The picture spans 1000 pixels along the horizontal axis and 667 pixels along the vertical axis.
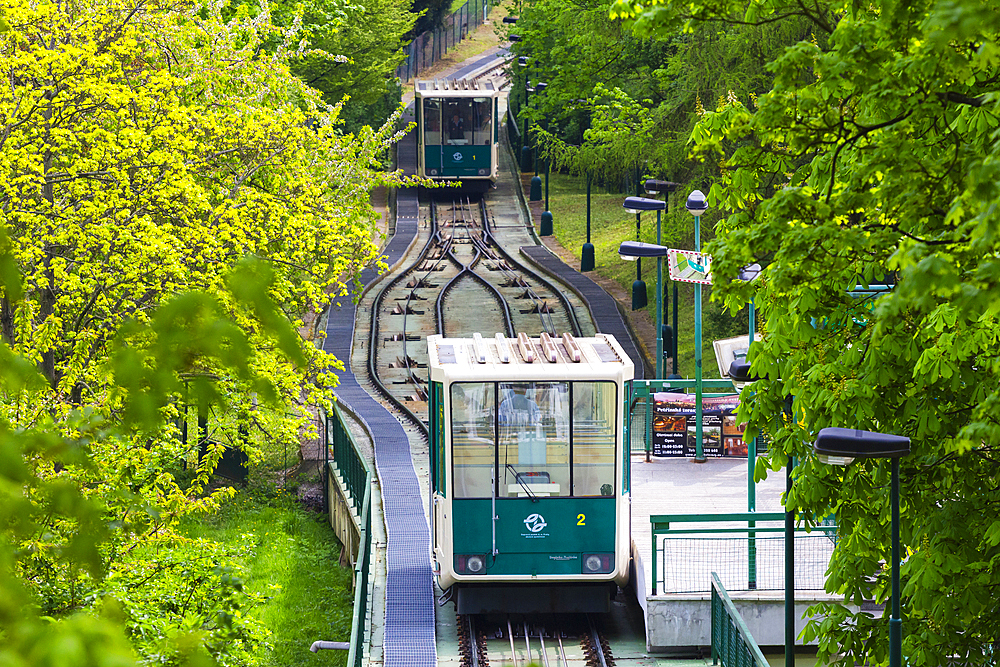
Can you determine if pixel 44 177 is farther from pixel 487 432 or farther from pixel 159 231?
pixel 487 432

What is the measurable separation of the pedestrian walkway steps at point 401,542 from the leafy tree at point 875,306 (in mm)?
5886

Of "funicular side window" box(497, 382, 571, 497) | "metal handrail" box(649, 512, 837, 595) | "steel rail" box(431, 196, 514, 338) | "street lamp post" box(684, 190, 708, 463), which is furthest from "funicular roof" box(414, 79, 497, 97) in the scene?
"metal handrail" box(649, 512, 837, 595)

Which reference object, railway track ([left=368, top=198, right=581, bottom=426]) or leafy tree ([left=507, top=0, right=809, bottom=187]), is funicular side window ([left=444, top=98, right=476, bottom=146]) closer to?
leafy tree ([left=507, top=0, right=809, bottom=187])

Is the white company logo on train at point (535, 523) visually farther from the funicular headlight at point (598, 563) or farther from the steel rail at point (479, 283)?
the steel rail at point (479, 283)

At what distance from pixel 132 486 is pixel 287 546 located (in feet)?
30.7

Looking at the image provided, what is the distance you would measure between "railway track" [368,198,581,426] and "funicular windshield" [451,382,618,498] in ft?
36.6

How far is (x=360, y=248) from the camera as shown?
2269 cm

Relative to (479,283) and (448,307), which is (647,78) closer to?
(479,283)

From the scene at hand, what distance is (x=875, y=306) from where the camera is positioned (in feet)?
24.5

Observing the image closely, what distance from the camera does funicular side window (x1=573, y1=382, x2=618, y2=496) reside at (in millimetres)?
13742

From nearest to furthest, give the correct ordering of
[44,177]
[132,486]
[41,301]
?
[132,486]
[44,177]
[41,301]

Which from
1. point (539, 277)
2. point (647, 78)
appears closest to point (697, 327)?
point (539, 277)

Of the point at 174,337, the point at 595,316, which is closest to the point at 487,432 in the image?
the point at 174,337

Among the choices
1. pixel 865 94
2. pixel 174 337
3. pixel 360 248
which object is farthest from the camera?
pixel 360 248
